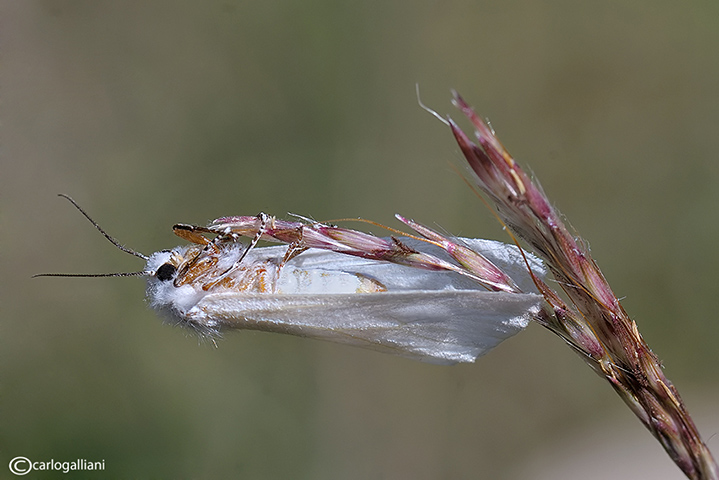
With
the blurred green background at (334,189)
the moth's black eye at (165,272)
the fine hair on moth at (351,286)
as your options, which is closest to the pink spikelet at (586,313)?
the fine hair on moth at (351,286)

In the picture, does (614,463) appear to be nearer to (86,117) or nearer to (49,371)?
(49,371)

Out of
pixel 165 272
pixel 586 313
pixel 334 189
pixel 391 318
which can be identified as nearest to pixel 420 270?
pixel 391 318

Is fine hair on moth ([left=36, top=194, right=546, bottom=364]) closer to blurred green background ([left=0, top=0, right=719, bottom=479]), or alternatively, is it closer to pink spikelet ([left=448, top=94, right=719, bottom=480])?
pink spikelet ([left=448, top=94, right=719, bottom=480])

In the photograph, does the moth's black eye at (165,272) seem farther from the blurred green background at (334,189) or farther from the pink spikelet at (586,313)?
the blurred green background at (334,189)

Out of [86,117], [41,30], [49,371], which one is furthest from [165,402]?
[41,30]

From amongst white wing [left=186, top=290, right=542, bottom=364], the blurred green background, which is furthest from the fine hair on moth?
the blurred green background

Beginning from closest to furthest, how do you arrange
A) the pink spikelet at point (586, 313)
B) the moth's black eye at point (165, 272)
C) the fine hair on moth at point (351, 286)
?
the pink spikelet at point (586, 313) < the fine hair on moth at point (351, 286) < the moth's black eye at point (165, 272)
